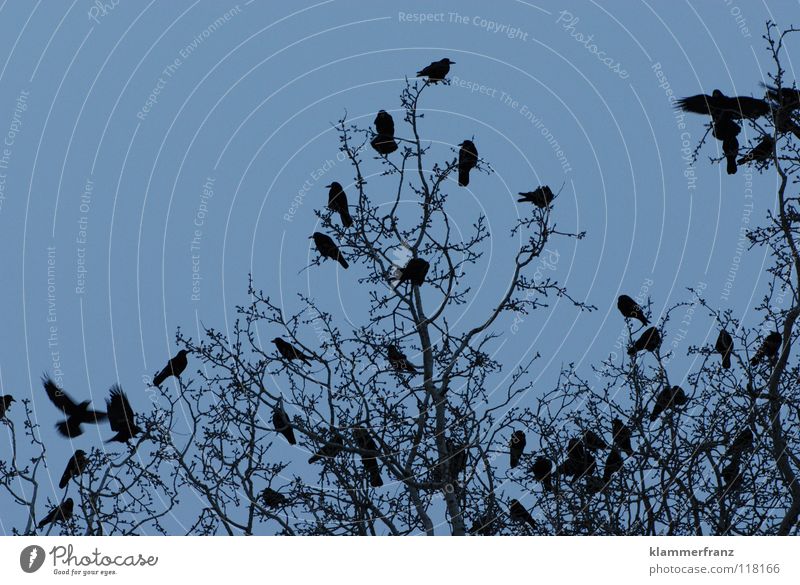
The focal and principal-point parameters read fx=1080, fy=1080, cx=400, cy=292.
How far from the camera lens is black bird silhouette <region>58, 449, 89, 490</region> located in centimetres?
1027

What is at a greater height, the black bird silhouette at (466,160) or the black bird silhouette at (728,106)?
the black bird silhouette at (728,106)

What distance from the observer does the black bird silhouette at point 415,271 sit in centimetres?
964

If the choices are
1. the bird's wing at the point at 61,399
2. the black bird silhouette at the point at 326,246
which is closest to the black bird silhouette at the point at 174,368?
the bird's wing at the point at 61,399

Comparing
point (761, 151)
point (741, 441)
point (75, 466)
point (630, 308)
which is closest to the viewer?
point (761, 151)

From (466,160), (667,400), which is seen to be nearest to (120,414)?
(466,160)

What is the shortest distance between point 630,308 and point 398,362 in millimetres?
2400

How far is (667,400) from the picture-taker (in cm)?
1032

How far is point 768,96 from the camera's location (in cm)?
923

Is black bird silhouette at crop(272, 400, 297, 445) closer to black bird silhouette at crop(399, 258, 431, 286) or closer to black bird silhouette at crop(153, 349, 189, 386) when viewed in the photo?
black bird silhouette at crop(153, 349, 189, 386)
